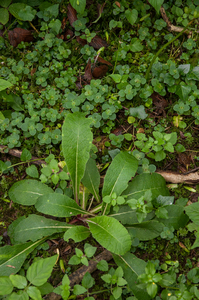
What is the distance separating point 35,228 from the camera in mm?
2686

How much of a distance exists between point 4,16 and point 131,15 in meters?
1.68

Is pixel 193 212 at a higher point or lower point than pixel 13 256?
higher

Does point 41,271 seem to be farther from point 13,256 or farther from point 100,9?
point 100,9

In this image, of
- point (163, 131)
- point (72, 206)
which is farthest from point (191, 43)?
point (72, 206)

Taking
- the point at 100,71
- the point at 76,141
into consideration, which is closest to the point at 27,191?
the point at 76,141

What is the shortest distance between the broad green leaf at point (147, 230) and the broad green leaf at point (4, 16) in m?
3.10

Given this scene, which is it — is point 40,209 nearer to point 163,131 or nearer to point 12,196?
point 12,196

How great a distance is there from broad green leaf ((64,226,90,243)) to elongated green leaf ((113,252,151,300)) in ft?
1.48

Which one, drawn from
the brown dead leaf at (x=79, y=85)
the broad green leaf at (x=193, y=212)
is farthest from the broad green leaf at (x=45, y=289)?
the brown dead leaf at (x=79, y=85)

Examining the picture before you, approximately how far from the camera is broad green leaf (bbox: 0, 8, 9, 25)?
312 cm

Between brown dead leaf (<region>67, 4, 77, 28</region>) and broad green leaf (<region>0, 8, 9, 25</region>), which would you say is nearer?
broad green leaf (<region>0, 8, 9, 25</region>)

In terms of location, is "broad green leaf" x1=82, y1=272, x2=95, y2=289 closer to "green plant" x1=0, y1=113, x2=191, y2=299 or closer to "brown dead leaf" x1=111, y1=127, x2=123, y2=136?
"green plant" x1=0, y1=113, x2=191, y2=299

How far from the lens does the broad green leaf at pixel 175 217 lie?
107 inches

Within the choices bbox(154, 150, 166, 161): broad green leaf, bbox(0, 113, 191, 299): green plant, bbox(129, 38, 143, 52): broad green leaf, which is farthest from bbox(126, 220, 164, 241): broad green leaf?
bbox(129, 38, 143, 52): broad green leaf
